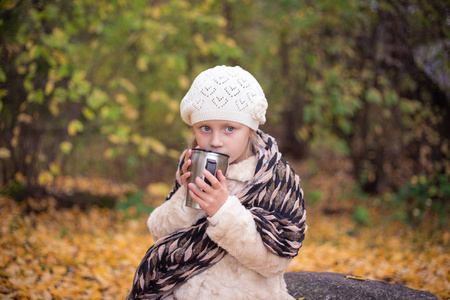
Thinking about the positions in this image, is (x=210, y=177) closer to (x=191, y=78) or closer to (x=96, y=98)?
(x=96, y=98)

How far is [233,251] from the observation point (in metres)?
1.70

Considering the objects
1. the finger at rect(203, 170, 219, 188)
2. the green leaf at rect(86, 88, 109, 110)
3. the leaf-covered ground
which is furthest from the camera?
the green leaf at rect(86, 88, 109, 110)

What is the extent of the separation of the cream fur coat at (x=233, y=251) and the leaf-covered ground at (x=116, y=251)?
5.69 ft

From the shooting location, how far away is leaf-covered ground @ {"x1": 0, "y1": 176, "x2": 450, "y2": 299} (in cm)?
332

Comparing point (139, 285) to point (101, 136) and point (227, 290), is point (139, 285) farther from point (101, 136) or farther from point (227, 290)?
point (101, 136)

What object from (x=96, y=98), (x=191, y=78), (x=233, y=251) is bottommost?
(x=233, y=251)

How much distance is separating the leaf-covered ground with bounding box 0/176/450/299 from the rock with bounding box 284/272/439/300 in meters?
1.02

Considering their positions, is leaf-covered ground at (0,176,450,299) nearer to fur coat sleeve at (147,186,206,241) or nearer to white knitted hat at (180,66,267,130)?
fur coat sleeve at (147,186,206,241)

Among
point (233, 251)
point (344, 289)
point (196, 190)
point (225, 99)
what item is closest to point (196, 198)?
point (196, 190)

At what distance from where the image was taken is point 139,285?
193cm

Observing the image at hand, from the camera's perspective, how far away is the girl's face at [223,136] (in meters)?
1.84

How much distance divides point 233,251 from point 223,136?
518mm

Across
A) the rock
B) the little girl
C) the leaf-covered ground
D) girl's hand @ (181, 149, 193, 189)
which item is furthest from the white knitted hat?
the leaf-covered ground

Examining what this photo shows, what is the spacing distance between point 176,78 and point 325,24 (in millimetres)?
2729
